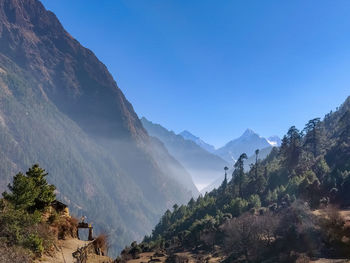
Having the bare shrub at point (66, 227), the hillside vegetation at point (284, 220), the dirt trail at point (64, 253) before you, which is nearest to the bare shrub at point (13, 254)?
the dirt trail at point (64, 253)

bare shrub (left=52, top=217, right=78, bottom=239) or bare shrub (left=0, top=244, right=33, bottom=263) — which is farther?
bare shrub (left=52, top=217, right=78, bottom=239)

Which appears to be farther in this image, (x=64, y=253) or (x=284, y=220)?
(x=284, y=220)

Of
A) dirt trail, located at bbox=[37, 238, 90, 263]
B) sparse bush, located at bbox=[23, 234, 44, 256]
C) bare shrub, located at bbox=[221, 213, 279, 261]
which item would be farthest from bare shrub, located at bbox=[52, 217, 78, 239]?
bare shrub, located at bbox=[221, 213, 279, 261]

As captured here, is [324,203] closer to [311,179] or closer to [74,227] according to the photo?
[311,179]

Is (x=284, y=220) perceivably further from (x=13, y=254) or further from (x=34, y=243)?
Answer: (x=13, y=254)

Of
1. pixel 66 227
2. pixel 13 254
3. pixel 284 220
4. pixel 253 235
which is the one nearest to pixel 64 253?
pixel 66 227

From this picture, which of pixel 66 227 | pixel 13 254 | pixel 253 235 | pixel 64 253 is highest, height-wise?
pixel 66 227

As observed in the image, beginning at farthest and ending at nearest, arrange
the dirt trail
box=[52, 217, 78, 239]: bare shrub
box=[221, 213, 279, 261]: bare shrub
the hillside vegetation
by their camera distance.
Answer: box=[221, 213, 279, 261]: bare shrub < the hillside vegetation < box=[52, 217, 78, 239]: bare shrub < the dirt trail

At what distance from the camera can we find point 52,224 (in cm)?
3256

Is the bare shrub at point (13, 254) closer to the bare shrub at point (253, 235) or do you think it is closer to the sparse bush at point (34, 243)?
the sparse bush at point (34, 243)

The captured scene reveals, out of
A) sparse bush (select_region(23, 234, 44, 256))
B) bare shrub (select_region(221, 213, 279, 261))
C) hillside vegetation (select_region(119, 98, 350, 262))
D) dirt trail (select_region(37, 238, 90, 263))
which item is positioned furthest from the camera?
bare shrub (select_region(221, 213, 279, 261))

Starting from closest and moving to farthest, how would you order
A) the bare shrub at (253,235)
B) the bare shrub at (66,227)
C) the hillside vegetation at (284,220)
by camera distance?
the bare shrub at (66,227) → the hillside vegetation at (284,220) → the bare shrub at (253,235)

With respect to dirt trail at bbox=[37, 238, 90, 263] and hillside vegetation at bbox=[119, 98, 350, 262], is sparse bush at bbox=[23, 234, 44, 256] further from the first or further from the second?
hillside vegetation at bbox=[119, 98, 350, 262]

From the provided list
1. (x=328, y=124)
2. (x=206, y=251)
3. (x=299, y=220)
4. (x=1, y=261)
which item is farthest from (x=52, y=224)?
(x=328, y=124)
